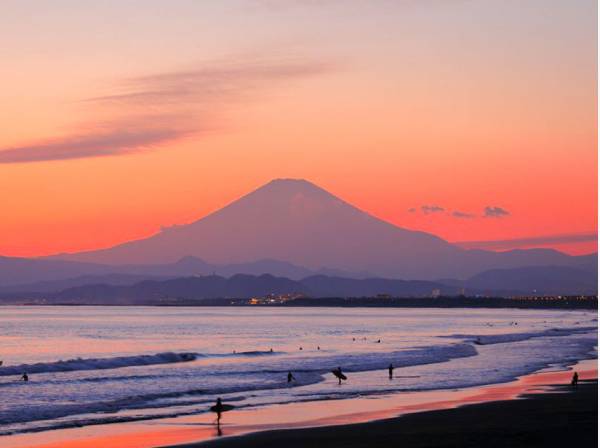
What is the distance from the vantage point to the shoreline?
80.5 ft

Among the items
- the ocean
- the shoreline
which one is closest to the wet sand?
the shoreline

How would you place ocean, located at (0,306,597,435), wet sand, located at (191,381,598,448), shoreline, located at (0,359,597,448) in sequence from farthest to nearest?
1. ocean, located at (0,306,597,435)
2. shoreline, located at (0,359,597,448)
3. wet sand, located at (191,381,598,448)

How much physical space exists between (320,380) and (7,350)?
40.4m

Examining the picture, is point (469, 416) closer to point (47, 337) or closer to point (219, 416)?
point (219, 416)

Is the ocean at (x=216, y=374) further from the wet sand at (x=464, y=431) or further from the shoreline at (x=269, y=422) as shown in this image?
the wet sand at (x=464, y=431)

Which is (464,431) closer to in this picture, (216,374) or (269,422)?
(269,422)

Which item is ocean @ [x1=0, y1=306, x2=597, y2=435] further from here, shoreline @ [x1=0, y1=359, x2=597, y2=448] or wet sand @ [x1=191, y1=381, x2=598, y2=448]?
wet sand @ [x1=191, y1=381, x2=598, y2=448]

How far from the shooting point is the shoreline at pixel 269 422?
80.5 feet

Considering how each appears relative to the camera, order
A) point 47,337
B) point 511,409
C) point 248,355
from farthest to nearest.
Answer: point 47,337 < point 248,355 < point 511,409

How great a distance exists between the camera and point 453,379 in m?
44.6

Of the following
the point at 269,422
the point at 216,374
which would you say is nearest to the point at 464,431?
the point at 269,422

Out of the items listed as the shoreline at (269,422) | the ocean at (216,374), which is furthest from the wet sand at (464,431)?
the ocean at (216,374)

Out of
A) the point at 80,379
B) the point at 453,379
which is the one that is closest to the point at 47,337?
the point at 80,379

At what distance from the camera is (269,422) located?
93.2 feet
